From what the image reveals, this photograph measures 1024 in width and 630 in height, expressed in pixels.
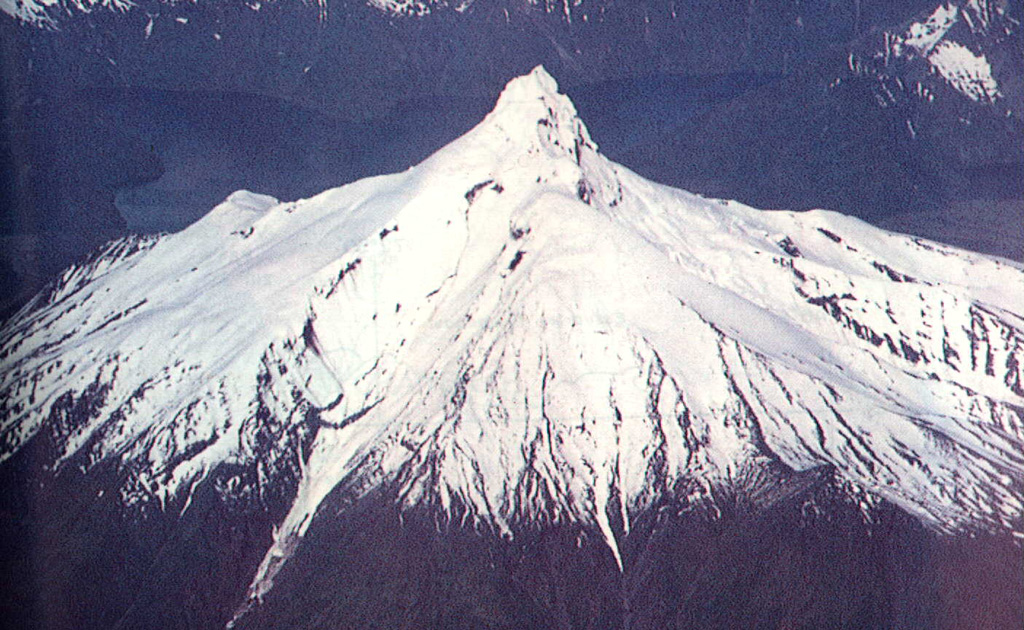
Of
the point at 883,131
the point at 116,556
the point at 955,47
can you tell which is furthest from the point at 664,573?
the point at 955,47

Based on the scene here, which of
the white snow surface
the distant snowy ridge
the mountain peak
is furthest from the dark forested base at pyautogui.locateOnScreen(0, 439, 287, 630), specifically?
the white snow surface

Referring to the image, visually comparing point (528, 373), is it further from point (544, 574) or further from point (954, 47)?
point (954, 47)

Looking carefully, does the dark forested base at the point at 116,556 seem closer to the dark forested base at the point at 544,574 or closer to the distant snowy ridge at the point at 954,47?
the dark forested base at the point at 544,574

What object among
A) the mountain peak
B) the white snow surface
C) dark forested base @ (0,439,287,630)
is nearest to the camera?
dark forested base @ (0,439,287,630)

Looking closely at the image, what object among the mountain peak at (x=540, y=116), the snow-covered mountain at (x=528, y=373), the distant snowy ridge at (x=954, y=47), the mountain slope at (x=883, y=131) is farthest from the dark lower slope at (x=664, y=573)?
the distant snowy ridge at (x=954, y=47)

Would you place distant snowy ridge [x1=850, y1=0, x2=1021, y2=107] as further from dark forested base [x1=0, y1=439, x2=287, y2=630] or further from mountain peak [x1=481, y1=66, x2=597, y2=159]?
dark forested base [x1=0, y1=439, x2=287, y2=630]
